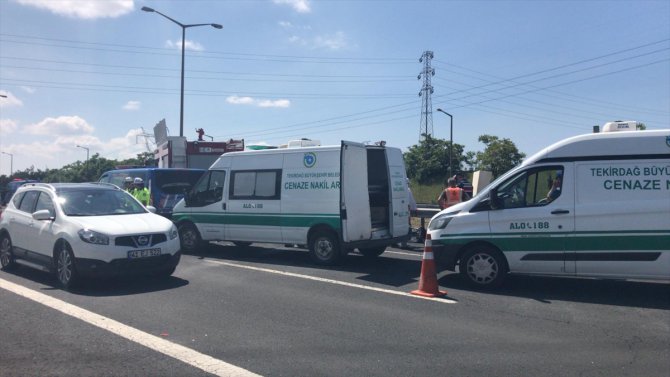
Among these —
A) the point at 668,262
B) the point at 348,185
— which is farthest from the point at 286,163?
the point at 668,262

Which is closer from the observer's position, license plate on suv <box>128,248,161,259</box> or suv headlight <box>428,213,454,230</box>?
license plate on suv <box>128,248,161,259</box>

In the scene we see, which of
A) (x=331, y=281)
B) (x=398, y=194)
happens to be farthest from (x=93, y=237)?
(x=398, y=194)

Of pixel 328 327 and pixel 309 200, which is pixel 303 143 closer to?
pixel 309 200

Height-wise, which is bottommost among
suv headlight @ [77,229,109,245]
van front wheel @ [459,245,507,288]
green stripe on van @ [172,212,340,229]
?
van front wheel @ [459,245,507,288]

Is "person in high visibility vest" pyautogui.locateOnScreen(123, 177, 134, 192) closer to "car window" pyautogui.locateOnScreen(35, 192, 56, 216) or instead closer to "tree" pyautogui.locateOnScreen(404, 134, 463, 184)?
"car window" pyautogui.locateOnScreen(35, 192, 56, 216)

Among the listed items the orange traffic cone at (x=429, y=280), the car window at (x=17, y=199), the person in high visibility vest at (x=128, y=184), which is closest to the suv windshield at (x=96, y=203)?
the car window at (x=17, y=199)

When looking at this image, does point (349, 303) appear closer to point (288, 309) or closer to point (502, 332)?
point (288, 309)

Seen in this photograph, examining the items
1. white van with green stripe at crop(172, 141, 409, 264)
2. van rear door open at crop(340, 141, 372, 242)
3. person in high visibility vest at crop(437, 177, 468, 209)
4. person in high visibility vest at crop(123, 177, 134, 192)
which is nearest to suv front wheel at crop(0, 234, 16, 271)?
white van with green stripe at crop(172, 141, 409, 264)

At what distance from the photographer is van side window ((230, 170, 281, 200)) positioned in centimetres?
1093

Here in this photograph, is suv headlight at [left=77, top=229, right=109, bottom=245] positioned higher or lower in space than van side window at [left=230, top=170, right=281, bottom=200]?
lower

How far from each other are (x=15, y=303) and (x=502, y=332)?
6275mm

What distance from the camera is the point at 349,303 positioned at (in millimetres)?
7203

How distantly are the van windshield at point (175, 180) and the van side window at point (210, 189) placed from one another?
8.89ft

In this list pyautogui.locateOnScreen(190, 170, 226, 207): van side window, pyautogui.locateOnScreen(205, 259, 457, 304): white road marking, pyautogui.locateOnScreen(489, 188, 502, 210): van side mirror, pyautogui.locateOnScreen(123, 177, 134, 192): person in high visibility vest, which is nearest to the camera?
pyautogui.locateOnScreen(205, 259, 457, 304): white road marking
